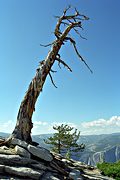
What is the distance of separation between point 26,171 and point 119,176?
10.1m

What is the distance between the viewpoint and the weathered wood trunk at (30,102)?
53.5 feet

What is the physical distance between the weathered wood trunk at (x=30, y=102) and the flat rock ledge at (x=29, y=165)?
1108mm

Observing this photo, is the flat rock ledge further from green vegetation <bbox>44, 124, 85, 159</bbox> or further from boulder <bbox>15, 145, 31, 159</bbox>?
green vegetation <bbox>44, 124, 85, 159</bbox>

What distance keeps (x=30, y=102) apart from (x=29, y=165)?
4.56m

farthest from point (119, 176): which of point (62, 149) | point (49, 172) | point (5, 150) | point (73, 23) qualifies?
point (62, 149)

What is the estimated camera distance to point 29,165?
13.4 meters

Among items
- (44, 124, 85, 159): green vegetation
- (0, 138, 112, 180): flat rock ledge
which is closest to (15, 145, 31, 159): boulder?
(0, 138, 112, 180): flat rock ledge

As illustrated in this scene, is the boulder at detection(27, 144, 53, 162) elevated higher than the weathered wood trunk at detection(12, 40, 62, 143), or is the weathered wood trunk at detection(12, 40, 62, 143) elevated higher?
the weathered wood trunk at detection(12, 40, 62, 143)

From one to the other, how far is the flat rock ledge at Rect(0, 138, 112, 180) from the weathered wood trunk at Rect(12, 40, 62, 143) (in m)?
1.11

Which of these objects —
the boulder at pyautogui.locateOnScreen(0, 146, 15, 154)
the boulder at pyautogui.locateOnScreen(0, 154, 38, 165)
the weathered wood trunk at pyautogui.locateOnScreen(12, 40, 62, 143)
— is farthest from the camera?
the weathered wood trunk at pyautogui.locateOnScreen(12, 40, 62, 143)

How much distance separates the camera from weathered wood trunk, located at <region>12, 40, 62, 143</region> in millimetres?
16297

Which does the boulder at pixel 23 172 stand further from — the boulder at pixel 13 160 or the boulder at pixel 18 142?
the boulder at pixel 18 142

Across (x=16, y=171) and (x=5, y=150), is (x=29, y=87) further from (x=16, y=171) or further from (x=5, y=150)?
(x=16, y=171)

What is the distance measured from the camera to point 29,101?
55.4 ft
